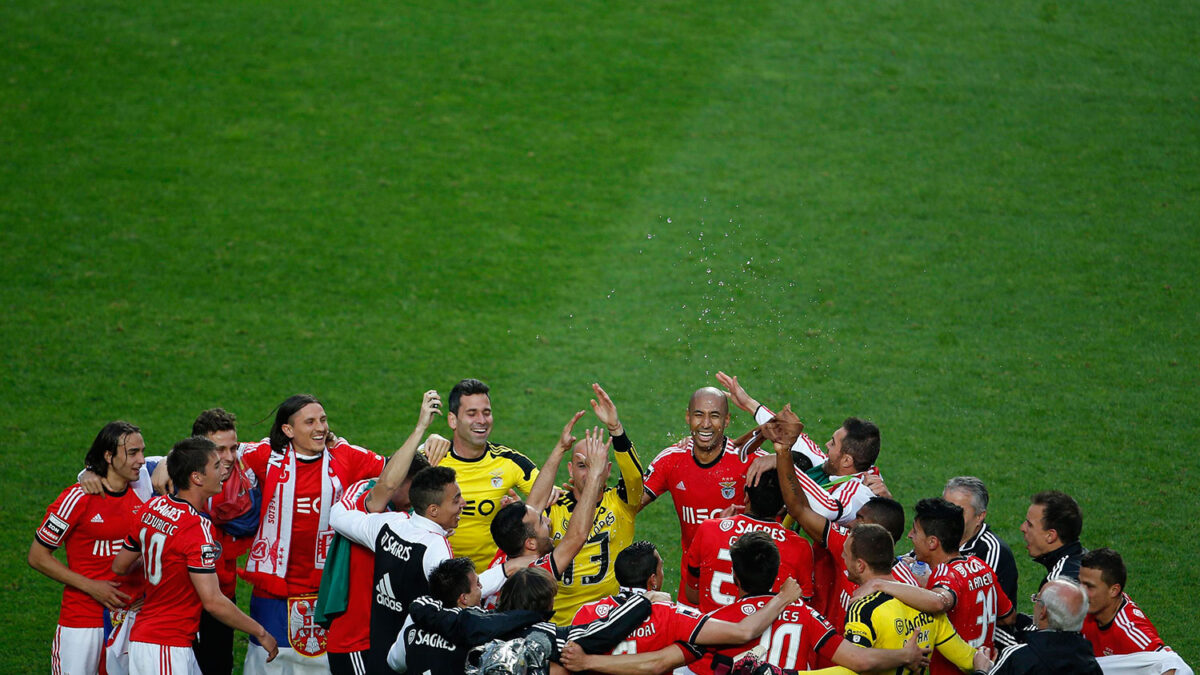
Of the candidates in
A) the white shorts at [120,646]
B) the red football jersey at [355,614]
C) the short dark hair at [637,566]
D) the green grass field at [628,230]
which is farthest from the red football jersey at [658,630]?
the green grass field at [628,230]

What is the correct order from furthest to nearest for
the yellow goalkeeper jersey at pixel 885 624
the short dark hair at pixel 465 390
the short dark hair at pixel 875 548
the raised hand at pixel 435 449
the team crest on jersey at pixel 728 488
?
1. the short dark hair at pixel 465 390
2. the team crest on jersey at pixel 728 488
3. the raised hand at pixel 435 449
4. the short dark hair at pixel 875 548
5. the yellow goalkeeper jersey at pixel 885 624

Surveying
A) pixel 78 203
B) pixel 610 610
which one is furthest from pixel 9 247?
pixel 610 610

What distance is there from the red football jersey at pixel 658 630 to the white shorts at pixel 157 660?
6.89 feet

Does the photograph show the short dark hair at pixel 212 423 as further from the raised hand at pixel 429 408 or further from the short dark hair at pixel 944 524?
the short dark hair at pixel 944 524

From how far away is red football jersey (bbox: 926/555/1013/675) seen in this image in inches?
194

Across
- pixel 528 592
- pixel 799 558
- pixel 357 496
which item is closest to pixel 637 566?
pixel 528 592

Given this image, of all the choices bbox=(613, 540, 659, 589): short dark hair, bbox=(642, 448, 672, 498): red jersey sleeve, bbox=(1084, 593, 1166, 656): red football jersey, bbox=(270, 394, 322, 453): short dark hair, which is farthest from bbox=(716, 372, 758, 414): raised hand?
bbox=(270, 394, 322, 453): short dark hair

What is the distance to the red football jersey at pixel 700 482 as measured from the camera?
19.2 feet

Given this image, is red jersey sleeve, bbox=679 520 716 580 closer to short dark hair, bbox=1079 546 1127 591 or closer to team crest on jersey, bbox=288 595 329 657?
short dark hair, bbox=1079 546 1127 591

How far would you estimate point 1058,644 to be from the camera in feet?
14.6

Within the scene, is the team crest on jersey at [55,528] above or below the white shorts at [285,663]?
above

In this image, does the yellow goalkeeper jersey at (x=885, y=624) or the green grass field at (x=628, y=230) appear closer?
the yellow goalkeeper jersey at (x=885, y=624)

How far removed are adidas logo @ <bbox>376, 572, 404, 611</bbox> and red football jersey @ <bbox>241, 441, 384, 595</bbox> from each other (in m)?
1.07

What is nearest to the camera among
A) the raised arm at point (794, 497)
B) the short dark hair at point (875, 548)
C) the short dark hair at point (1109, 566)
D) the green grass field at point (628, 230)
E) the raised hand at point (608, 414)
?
the short dark hair at point (875, 548)
